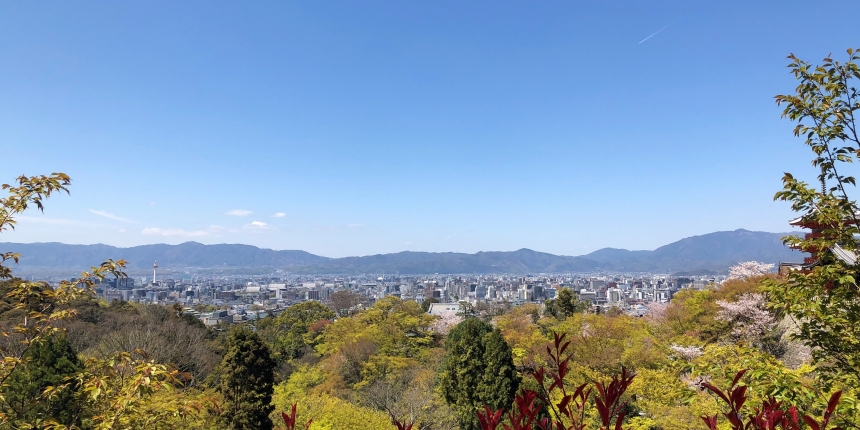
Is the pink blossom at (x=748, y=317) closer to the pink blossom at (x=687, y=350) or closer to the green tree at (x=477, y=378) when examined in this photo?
the pink blossom at (x=687, y=350)

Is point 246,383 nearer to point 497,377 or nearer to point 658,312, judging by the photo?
point 497,377

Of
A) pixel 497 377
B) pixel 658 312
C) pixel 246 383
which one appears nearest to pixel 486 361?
pixel 497 377

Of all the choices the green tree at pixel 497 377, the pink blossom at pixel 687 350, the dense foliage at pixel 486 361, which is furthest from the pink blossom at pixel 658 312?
the green tree at pixel 497 377

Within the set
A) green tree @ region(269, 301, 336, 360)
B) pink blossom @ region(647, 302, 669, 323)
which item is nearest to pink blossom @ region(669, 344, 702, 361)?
Result: pink blossom @ region(647, 302, 669, 323)

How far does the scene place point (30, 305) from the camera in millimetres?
3236

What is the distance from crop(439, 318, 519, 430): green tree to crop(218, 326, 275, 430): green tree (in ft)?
16.8

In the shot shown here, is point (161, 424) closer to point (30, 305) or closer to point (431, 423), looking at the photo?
point (30, 305)

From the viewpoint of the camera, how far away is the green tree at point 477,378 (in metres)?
12.2

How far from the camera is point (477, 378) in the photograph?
1266 centimetres

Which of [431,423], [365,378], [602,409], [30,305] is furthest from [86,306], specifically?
[602,409]

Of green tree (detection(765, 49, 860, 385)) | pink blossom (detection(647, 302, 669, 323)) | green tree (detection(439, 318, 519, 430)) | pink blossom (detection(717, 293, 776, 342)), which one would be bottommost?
green tree (detection(439, 318, 519, 430))

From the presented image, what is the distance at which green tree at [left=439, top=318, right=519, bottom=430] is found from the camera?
12227 mm

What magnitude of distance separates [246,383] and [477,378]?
642cm

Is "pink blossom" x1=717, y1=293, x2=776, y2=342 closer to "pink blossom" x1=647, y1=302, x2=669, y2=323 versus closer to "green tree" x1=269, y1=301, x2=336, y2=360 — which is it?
"pink blossom" x1=647, y1=302, x2=669, y2=323
